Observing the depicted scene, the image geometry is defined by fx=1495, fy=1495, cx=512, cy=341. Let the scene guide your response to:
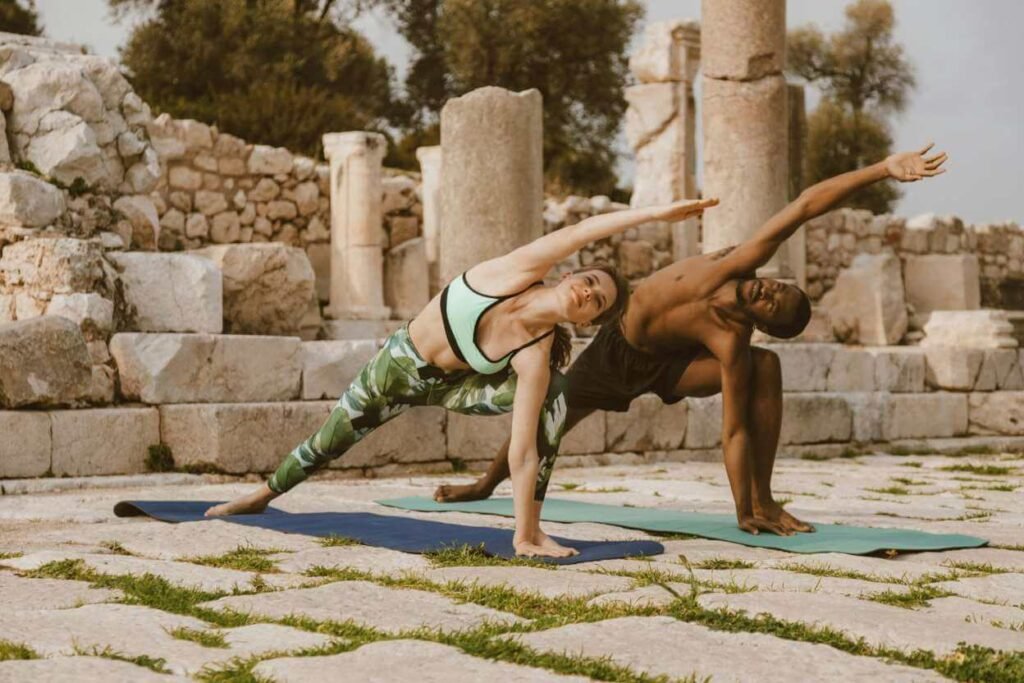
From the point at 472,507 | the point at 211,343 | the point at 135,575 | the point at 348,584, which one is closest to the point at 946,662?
the point at 348,584

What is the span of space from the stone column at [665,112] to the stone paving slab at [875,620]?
16.6m

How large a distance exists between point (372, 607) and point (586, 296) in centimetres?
148

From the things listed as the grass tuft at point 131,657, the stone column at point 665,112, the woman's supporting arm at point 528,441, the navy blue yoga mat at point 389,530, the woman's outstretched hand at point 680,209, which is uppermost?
the stone column at point 665,112

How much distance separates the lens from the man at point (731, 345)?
5.99 metres

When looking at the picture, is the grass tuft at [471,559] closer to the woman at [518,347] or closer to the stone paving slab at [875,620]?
the woman at [518,347]

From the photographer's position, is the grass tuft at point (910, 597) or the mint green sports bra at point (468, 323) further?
the mint green sports bra at point (468, 323)

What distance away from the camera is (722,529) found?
6102 millimetres

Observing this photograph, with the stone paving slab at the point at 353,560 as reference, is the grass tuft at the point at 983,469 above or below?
below

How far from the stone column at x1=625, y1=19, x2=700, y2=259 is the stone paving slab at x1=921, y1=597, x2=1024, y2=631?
1635 cm

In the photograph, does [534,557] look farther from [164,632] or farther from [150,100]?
[150,100]

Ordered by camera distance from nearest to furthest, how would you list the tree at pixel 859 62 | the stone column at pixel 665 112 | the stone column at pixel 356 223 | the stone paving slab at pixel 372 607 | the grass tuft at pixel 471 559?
the stone paving slab at pixel 372 607 < the grass tuft at pixel 471 559 < the stone column at pixel 356 223 < the stone column at pixel 665 112 < the tree at pixel 859 62

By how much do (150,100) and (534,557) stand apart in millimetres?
20295

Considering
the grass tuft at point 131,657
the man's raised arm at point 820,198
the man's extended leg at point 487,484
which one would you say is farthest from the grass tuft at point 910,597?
the man's extended leg at point 487,484

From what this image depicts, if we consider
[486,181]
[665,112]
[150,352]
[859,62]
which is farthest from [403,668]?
[859,62]
